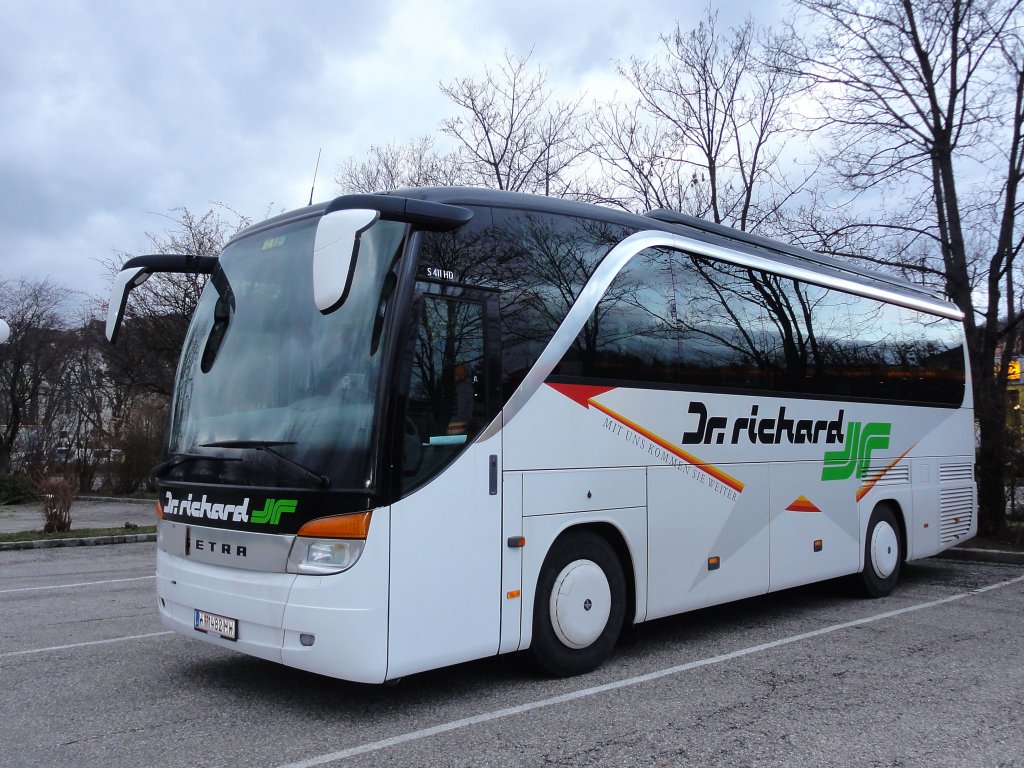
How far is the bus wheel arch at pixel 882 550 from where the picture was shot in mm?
10023

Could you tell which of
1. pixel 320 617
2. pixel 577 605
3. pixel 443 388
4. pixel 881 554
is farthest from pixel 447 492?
pixel 881 554

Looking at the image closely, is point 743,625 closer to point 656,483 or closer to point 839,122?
point 656,483

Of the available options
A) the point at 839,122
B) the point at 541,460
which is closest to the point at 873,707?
the point at 541,460

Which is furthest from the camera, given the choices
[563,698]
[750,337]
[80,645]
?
[750,337]

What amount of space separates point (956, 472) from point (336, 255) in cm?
996

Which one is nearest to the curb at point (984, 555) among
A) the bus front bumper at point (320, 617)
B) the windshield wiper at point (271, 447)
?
the bus front bumper at point (320, 617)

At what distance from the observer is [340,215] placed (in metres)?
4.80

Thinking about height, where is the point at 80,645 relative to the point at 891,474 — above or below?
below

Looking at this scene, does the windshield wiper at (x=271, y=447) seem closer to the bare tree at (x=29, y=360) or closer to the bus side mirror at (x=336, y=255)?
the bus side mirror at (x=336, y=255)

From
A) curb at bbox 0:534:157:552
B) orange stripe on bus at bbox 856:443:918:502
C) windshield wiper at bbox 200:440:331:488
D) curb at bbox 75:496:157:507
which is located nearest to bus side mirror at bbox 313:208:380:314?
windshield wiper at bbox 200:440:331:488

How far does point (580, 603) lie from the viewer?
643cm

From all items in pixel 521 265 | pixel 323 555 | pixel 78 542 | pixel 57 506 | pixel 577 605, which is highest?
pixel 521 265

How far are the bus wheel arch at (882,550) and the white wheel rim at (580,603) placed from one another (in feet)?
15.3

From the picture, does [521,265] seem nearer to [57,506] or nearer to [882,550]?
[882,550]
